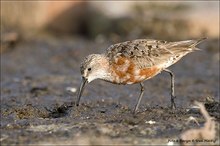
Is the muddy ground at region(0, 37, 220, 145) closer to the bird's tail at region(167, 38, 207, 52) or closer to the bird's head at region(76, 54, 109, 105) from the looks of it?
the bird's head at region(76, 54, 109, 105)

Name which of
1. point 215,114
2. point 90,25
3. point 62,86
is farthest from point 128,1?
point 215,114

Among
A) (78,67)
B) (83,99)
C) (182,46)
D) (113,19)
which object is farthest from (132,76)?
(113,19)

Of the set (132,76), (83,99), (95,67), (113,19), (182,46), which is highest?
(113,19)

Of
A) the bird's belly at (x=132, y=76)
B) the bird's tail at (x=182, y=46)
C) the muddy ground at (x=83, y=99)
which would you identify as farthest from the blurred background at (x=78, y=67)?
the bird's tail at (x=182, y=46)

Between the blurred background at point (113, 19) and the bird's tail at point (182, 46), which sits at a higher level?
the blurred background at point (113, 19)

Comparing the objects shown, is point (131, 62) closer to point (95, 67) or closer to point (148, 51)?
point (148, 51)

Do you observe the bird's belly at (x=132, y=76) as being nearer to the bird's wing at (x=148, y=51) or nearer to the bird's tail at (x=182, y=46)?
the bird's wing at (x=148, y=51)

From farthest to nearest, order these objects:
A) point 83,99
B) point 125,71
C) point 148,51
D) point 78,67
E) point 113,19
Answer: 1. point 113,19
2. point 78,67
3. point 83,99
4. point 148,51
5. point 125,71
